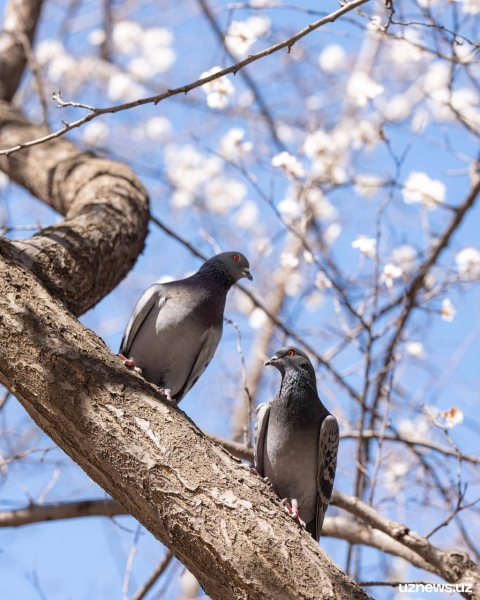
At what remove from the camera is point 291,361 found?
422 centimetres

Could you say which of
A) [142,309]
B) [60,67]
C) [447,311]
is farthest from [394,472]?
[60,67]

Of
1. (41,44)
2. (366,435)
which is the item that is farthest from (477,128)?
(41,44)

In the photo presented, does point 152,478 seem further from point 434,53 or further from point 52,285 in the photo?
point 434,53

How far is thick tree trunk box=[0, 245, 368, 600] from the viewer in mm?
2256

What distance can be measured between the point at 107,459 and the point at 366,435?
2.80 meters

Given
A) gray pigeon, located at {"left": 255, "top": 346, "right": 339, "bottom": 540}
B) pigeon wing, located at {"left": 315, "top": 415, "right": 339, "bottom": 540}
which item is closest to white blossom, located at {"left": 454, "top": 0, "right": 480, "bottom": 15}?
gray pigeon, located at {"left": 255, "top": 346, "right": 339, "bottom": 540}

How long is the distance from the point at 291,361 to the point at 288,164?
222 cm

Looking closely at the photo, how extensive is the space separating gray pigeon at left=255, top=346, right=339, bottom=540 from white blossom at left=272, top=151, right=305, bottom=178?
2343 mm

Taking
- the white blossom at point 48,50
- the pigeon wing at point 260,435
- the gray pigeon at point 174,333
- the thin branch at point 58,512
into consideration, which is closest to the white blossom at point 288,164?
the gray pigeon at point 174,333

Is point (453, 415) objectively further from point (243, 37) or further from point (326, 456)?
point (243, 37)

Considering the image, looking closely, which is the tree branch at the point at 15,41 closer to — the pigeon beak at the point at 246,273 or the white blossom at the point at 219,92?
the white blossom at the point at 219,92

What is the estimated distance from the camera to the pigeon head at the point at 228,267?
4.36 metres

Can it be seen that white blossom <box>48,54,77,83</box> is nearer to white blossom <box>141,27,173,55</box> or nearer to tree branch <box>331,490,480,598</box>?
white blossom <box>141,27,173,55</box>

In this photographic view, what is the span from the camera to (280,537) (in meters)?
2.34
